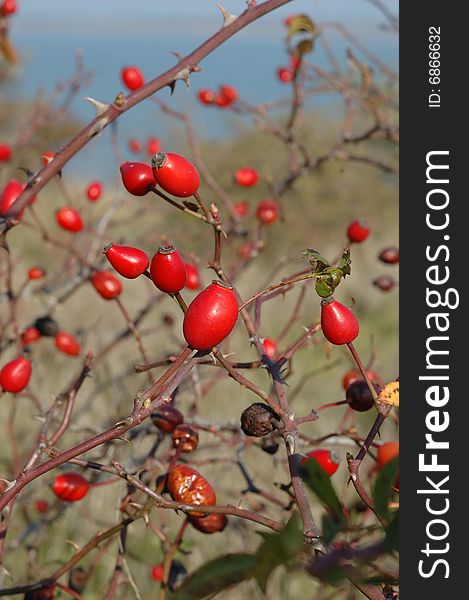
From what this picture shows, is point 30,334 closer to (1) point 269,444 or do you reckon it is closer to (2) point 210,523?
(1) point 269,444

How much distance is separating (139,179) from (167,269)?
202 millimetres

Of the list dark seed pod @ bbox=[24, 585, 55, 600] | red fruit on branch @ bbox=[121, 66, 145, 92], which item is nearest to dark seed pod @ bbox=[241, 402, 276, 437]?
dark seed pod @ bbox=[24, 585, 55, 600]

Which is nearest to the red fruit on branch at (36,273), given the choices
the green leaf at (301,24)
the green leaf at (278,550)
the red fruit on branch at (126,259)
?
the green leaf at (301,24)

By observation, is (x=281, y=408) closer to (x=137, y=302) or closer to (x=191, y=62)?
(x=191, y=62)

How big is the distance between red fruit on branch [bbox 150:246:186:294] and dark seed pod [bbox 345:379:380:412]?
342mm

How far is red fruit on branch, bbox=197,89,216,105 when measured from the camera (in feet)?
9.15

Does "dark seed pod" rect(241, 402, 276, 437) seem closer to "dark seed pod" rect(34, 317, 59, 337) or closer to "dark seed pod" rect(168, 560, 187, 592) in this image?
"dark seed pod" rect(168, 560, 187, 592)

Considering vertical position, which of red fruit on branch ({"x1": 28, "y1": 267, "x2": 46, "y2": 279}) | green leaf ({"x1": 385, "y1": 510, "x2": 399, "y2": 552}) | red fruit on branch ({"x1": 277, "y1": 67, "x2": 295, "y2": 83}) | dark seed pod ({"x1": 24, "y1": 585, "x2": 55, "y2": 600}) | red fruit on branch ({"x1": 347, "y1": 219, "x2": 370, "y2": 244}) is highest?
red fruit on branch ({"x1": 277, "y1": 67, "x2": 295, "y2": 83})

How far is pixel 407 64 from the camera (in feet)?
4.06

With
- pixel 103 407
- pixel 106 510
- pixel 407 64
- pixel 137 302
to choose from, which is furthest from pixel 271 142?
pixel 407 64

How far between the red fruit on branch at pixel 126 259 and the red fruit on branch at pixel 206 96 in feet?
6.11

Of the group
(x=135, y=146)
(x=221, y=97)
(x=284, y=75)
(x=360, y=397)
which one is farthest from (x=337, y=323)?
(x=135, y=146)

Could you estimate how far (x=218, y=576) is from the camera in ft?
2.06

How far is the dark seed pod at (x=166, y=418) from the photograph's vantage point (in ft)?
4.21
